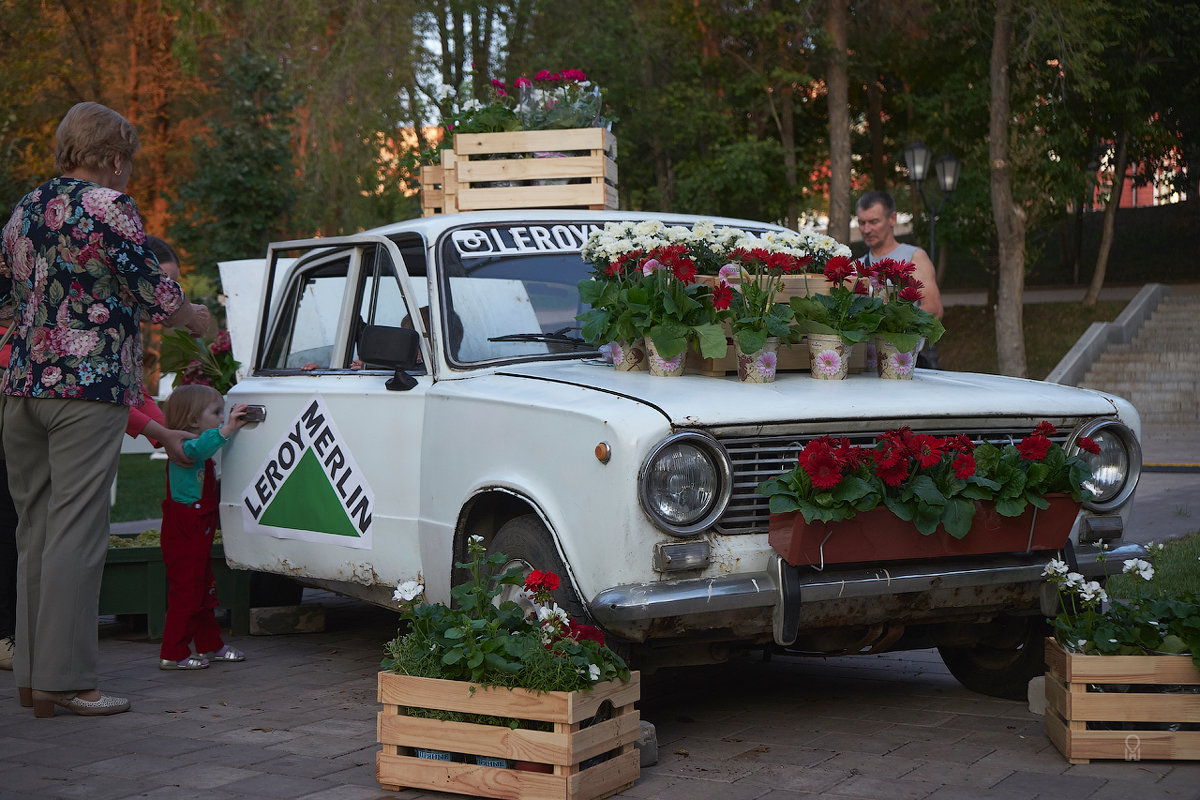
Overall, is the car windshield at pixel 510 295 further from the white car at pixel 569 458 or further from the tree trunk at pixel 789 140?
the tree trunk at pixel 789 140

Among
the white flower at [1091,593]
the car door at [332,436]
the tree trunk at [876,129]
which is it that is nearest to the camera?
the white flower at [1091,593]

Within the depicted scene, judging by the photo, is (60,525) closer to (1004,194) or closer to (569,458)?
(569,458)

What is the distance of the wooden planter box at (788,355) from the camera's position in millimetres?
4699

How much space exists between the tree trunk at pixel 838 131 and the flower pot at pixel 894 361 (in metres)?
19.5

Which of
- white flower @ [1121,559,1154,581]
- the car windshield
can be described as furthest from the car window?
white flower @ [1121,559,1154,581]

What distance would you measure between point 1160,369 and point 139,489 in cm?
1623

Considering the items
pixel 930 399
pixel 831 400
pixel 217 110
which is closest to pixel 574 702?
pixel 831 400

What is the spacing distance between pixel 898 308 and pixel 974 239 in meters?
28.2

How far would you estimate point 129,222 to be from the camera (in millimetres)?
5051

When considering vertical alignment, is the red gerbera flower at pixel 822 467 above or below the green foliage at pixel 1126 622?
above

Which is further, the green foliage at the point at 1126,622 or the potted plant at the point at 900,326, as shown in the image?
the potted plant at the point at 900,326

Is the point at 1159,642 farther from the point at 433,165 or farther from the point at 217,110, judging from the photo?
the point at 217,110

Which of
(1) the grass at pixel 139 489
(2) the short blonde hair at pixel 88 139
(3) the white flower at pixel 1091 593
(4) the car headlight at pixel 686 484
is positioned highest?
(2) the short blonde hair at pixel 88 139

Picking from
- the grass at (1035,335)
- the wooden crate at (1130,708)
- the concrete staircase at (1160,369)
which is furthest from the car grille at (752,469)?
the grass at (1035,335)
